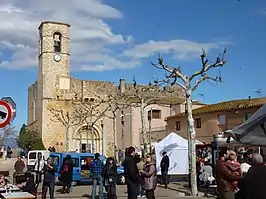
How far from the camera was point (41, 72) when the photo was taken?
228 ft

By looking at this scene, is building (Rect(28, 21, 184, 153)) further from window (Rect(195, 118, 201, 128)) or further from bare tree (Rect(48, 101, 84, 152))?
window (Rect(195, 118, 201, 128))

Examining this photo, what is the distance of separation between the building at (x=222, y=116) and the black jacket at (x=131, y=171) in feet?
102

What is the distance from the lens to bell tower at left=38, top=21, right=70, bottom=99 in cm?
6838

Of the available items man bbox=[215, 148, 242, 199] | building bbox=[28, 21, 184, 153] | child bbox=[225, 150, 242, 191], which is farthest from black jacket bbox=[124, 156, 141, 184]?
building bbox=[28, 21, 184, 153]

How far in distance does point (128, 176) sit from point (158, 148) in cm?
1357

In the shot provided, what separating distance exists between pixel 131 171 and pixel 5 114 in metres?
5.03

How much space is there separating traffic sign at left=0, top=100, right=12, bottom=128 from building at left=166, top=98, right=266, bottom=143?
35.9m

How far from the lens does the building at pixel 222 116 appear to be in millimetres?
43112

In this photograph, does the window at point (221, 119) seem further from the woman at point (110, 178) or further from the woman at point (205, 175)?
the woman at point (110, 178)

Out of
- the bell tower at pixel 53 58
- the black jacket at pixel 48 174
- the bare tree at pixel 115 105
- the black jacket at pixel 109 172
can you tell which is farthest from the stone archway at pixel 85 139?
the black jacket at pixel 48 174

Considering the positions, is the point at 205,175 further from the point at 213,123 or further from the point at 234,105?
the point at 213,123

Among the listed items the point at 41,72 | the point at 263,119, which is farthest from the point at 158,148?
the point at 41,72

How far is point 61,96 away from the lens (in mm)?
68375

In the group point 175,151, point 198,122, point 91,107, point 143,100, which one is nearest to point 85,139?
point 91,107
